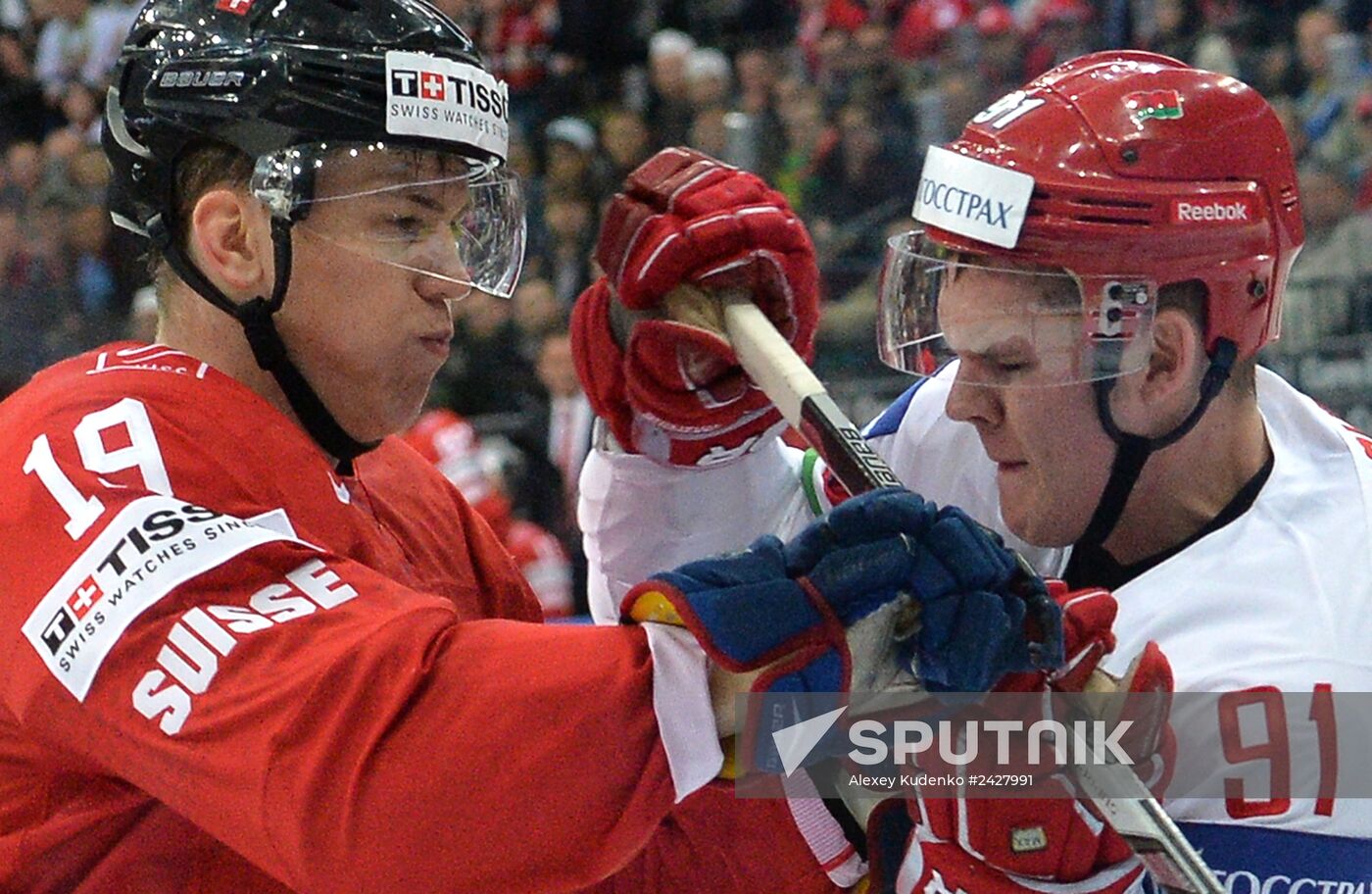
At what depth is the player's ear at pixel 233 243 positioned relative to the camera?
6.21 ft

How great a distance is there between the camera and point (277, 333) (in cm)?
189

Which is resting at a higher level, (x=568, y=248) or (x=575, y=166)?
(x=575, y=166)

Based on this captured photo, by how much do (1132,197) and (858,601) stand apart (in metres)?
0.67

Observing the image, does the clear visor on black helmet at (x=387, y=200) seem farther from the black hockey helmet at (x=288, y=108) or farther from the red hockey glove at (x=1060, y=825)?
the red hockey glove at (x=1060, y=825)

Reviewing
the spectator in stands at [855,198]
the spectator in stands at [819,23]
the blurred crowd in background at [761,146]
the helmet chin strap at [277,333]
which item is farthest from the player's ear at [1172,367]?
the spectator in stands at [819,23]

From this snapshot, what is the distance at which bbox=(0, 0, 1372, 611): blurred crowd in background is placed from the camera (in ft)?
19.7

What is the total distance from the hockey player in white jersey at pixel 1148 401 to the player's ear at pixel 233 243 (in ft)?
1.68

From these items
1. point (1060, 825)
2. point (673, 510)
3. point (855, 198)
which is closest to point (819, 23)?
point (855, 198)

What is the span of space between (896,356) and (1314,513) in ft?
1.64

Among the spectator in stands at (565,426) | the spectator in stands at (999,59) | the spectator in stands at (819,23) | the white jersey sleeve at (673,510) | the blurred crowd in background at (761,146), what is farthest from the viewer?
the spectator in stands at (819,23)

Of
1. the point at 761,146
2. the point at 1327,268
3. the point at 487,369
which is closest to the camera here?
the point at 1327,268

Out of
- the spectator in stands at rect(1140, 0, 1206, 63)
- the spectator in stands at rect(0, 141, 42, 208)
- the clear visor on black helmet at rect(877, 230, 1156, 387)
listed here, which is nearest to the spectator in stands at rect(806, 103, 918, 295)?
the spectator in stands at rect(1140, 0, 1206, 63)

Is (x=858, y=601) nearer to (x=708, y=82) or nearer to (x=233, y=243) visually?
(x=233, y=243)

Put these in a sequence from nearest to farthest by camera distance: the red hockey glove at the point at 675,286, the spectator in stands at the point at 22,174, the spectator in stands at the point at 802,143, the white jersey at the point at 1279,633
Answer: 1. the white jersey at the point at 1279,633
2. the red hockey glove at the point at 675,286
3. the spectator in stands at the point at 802,143
4. the spectator in stands at the point at 22,174
